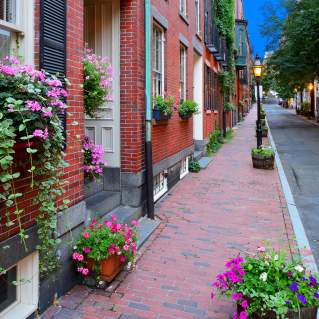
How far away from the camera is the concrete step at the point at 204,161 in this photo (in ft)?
42.4

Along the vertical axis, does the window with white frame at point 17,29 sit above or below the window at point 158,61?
below

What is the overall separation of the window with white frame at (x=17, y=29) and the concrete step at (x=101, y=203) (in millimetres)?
2337

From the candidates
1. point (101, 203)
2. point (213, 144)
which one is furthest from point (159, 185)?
point (213, 144)

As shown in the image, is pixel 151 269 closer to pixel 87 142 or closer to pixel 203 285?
pixel 203 285

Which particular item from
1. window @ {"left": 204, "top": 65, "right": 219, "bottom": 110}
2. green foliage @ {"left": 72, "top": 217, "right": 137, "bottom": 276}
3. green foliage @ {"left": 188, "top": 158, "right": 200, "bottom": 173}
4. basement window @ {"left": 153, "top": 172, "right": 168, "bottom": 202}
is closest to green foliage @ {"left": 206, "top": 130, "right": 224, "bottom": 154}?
window @ {"left": 204, "top": 65, "right": 219, "bottom": 110}

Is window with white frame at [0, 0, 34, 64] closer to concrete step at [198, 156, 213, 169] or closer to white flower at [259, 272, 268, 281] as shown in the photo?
white flower at [259, 272, 268, 281]

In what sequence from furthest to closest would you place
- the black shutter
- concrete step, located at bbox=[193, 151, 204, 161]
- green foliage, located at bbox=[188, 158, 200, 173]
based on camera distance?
concrete step, located at bbox=[193, 151, 204, 161] < green foliage, located at bbox=[188, 158, 200, 173] < the black shutter

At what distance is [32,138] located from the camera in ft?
10.8

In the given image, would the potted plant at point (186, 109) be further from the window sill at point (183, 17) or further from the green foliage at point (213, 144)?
the green foliage at point (213, 144)

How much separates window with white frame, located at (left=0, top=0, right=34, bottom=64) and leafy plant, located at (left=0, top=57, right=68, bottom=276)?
23 centimetres

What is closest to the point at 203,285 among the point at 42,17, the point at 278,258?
the point at 278,258

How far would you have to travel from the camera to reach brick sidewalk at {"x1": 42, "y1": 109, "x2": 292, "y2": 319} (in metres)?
4.09

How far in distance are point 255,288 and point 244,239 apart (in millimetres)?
2883

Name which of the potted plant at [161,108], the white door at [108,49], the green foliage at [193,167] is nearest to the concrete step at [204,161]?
the green foliage at [193,167]
